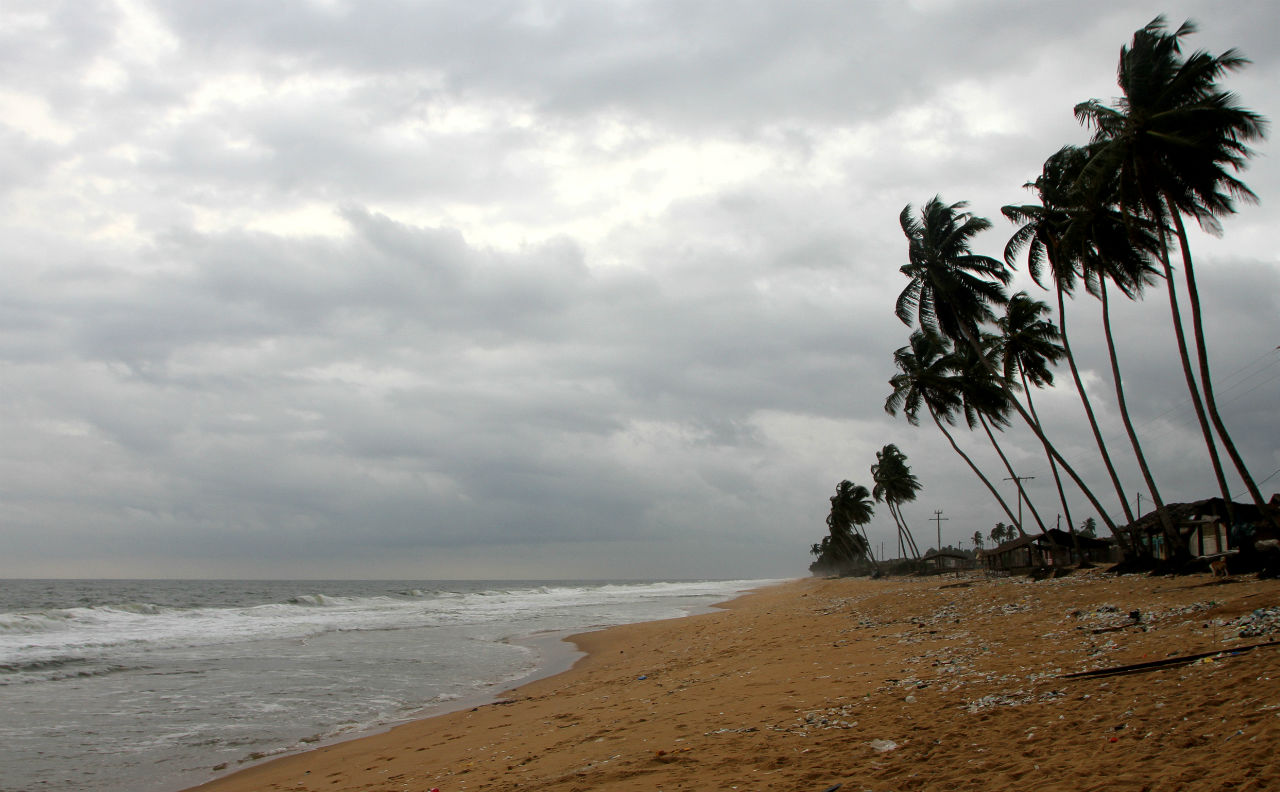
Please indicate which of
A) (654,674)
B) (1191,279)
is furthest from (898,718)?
(1191,279)

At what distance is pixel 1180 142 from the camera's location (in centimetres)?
1505

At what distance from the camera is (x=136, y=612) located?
3819 cm

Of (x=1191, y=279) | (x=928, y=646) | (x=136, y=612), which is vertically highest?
(x=1191, y=279)

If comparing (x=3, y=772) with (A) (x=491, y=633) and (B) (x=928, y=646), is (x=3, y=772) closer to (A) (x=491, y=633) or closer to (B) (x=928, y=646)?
(B) (x=928, y=646)

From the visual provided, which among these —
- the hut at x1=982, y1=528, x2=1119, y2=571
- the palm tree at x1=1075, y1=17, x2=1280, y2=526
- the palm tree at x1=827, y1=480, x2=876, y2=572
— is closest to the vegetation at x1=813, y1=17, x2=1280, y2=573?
the palm tree at x1=1075, y1=17, x2=1280, y2=526

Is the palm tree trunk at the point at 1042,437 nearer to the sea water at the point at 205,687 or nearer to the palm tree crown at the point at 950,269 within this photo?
the palm tree crown at the point at 950,269

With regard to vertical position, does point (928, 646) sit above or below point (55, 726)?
above

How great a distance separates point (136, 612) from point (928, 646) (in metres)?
41.9

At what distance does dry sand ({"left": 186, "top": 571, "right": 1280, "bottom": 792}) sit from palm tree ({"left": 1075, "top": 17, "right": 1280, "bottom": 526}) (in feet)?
20.4

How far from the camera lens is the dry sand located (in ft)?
16.7

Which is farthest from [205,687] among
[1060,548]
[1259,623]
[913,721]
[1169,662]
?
[1060,548]

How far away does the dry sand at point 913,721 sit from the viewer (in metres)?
5.08

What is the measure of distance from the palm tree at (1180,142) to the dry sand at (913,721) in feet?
20.4

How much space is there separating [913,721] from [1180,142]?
48.2ft
